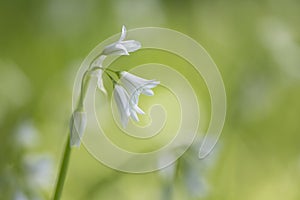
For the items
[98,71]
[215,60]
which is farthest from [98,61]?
[215,60]

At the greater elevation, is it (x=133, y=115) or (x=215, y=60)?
(x=133, y=115)

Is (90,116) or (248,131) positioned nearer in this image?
(90,116)

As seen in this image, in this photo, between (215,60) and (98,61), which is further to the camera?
(215,60)

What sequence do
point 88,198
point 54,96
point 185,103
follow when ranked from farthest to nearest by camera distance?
point 54,96, point 185,103, point 88,198

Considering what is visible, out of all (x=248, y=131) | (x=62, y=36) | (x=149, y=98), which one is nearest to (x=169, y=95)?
(x=149, y=98)

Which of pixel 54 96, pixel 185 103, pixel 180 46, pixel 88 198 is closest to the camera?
pixel 88 198

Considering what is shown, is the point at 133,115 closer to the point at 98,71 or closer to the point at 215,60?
the point at 98,71

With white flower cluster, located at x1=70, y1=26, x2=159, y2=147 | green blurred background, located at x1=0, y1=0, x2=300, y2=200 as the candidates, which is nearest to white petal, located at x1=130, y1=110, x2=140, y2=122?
white flower cluster, located at x1=70, y1=26, x2=159, y2=147

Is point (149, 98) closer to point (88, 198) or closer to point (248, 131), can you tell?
point (248, 131)

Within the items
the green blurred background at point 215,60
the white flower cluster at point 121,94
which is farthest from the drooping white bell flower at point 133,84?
the green blurred background at point 215,60
